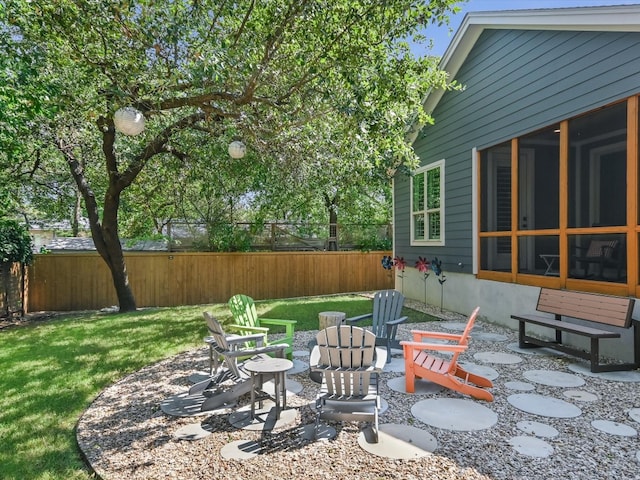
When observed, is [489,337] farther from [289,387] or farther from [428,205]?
[428,205]

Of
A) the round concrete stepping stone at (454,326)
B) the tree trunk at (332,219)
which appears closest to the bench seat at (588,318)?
A: the round concrete stepping stone at (454,326)

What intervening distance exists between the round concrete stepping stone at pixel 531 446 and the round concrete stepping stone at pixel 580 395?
1.07 metres

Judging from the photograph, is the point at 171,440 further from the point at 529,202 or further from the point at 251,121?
the point at 529,202

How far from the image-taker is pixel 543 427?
2998mm

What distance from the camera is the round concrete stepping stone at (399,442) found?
8.63ft

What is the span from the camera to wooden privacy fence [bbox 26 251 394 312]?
32.0 feet

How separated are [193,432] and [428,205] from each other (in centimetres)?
731

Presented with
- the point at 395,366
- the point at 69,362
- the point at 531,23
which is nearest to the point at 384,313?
the point at 395,366

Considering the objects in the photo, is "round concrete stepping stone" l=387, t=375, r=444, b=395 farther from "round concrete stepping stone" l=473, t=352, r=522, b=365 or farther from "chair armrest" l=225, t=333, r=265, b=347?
"chair armrest" l=225, t=333, r=265, b=347

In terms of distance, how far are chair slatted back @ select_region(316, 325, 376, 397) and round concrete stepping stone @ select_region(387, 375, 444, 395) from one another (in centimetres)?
96

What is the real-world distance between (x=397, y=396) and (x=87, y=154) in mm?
9146

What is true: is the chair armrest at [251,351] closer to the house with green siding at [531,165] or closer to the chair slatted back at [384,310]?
the chair slatted back at [384,310]

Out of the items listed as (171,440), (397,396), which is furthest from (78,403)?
(397,396)

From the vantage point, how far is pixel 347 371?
2.97m
